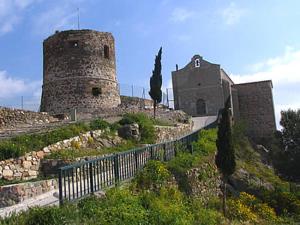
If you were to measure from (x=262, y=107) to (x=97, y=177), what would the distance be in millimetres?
32936

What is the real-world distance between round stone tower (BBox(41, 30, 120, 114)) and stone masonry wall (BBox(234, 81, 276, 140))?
16557 millimetres

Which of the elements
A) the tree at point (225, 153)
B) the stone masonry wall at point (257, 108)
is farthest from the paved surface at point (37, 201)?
the stone masonry wall at point (257, 108)

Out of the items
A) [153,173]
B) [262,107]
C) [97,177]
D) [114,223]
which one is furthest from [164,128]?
[262,107]

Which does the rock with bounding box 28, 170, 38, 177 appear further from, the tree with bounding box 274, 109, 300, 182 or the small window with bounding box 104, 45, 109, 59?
the tree with bounding box 274, 109, 300, 182

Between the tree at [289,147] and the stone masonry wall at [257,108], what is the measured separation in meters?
5.10

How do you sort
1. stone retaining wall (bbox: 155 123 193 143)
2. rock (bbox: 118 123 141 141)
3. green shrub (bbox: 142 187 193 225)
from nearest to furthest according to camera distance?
1. green shrub (bbox: 142 187 193 225)
2. rock (bbox: 118 123 141 141)
3. stone retaining wall (bbox: 155 123 193 143)

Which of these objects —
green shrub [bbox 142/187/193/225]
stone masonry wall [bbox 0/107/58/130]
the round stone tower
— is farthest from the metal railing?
the round stone tower

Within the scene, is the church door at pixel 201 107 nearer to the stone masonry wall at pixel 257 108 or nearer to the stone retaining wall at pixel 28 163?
the stone masonry wall at pixel 257 108

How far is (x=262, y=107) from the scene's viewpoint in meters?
40.2

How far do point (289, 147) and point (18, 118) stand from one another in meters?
21.6

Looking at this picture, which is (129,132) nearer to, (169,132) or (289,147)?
(169,132)

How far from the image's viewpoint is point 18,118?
22.3m

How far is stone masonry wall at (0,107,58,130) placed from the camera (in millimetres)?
21487

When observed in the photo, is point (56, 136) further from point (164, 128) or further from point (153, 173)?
point (164, 128)
